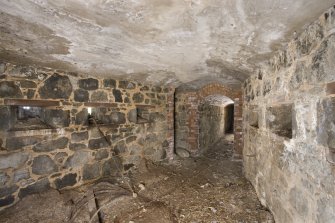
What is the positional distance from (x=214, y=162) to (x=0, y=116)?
13.5ft

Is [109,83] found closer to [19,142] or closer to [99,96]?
[99,96]

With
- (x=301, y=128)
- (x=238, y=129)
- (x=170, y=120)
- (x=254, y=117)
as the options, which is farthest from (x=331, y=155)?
(x=170, y=120)

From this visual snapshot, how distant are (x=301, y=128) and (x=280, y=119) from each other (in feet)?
2.05

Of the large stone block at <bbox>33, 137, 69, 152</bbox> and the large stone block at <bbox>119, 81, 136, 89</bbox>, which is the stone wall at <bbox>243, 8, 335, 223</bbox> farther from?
the large stone block at <bbox>33, 137, 69, 152</bbox>

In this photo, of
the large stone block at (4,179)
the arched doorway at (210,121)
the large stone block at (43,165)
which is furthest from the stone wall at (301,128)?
the large stone block at (4,179)

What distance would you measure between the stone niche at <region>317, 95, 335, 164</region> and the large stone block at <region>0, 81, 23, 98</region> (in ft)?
10.5

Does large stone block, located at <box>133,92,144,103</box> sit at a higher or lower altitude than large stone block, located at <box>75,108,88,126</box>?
higher

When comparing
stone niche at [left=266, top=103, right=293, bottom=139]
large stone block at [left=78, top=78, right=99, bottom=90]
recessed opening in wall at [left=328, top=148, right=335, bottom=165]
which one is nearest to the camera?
recessed opening in wall at [left=328, top=148, right=335, bottom=165]

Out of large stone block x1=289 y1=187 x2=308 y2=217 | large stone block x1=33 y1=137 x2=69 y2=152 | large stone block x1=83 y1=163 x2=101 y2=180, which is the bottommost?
large stone block x1=83 y1=163 x2=101 y2=180

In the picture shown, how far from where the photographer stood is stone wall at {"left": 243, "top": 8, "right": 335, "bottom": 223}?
1.25 m

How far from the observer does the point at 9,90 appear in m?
2.48

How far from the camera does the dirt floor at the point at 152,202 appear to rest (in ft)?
7.79

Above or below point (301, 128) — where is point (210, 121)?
below

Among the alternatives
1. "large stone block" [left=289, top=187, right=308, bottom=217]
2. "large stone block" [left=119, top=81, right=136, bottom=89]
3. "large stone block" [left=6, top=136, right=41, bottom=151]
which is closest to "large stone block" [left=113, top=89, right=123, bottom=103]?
"large stone block" [left=119, top=81, right=136, bottom=89]
